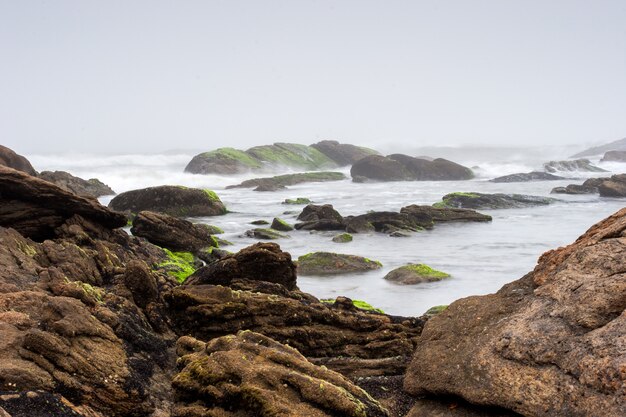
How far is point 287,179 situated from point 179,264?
4904 centimetres

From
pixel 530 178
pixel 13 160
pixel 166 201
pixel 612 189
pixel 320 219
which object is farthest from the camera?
pixel 530 178

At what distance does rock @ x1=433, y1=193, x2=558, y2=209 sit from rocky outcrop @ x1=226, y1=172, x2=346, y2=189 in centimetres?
2116

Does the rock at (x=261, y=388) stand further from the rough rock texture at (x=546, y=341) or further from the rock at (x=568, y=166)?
the rock at (x=568, y=166)

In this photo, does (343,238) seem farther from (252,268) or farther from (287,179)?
(287,179)

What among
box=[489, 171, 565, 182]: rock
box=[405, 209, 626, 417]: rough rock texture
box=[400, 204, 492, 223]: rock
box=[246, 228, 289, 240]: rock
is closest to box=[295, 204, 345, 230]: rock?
box=[246, 228, 289, 240]: rock

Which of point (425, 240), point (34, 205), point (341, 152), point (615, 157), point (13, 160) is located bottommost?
point (425, 240)

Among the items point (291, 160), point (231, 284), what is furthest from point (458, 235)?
point (291, 160)

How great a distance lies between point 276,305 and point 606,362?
5625 mm

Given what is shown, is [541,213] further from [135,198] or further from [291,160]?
[291,160]

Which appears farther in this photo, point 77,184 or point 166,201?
point 77,184

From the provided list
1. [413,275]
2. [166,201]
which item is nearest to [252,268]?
[413,275]

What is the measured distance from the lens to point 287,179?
6619 centimetres

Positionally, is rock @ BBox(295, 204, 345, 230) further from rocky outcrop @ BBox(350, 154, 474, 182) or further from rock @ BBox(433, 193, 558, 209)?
rocky outcrop @ BBox(350, 154, 474, 182)

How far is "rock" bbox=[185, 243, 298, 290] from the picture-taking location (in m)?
11.6
